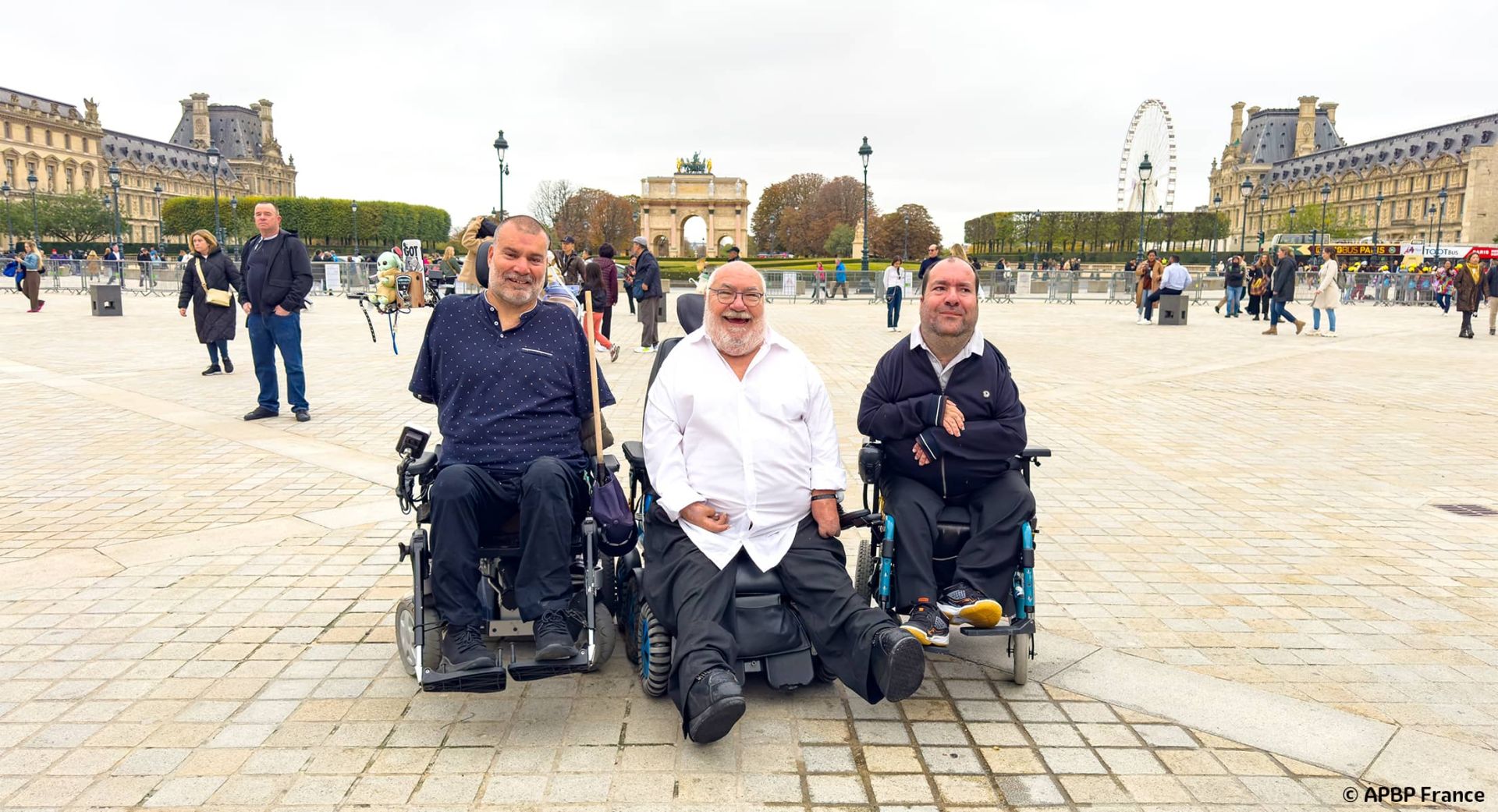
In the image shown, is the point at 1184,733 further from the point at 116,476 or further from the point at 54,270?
the point at 54,270

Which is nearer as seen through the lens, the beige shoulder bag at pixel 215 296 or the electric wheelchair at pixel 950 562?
the electric wheelchair at pixel 950 562

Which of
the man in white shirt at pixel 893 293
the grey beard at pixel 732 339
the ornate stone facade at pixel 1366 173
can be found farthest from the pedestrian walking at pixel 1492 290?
the ornate stone facade at pixel 1366 173

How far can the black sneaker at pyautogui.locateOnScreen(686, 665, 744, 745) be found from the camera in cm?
299

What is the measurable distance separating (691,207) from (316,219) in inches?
1426

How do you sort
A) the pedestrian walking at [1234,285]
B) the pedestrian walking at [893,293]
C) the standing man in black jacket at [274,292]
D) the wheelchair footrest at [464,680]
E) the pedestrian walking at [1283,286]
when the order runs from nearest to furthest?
the wheelchair footrest at [464,680] < the standing man in black jacket at [274,292] < the pedestrian walking at [1283,286] < the pedestrian walking at [893,293] < the pedestrian walking at [1234,285]

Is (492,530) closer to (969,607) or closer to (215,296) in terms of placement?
(969,607)

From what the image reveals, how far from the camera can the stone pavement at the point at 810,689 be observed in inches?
117

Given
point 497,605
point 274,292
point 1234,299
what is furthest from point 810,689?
point 1234,299

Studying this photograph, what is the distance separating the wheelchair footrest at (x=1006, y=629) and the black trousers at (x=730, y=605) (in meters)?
0.40

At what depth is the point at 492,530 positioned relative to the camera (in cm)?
366

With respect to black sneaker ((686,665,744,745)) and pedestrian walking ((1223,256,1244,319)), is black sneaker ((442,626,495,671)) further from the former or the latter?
pedestrian walking ((1223,256,1244,319))

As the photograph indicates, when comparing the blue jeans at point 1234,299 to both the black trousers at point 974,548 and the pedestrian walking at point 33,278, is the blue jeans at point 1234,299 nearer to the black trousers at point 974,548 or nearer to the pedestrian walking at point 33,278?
the black trousers at point 974,548

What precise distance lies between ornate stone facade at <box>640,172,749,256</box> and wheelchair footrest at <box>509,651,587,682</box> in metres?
84.5

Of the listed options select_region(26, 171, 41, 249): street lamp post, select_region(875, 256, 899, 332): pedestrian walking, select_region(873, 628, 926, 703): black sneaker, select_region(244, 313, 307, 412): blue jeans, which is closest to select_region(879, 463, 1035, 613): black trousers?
select_region(873, 628, 926, 703): black sneaker
